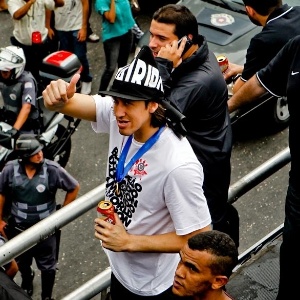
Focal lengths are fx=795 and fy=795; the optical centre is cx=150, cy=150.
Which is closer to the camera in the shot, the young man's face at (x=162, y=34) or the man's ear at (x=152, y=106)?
the man's ear at (x=152, y=106)

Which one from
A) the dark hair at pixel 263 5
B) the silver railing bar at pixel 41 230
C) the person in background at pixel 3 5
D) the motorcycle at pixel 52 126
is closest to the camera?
the silver railing bar at pixel 41 230

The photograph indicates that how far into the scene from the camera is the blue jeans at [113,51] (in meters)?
9.64

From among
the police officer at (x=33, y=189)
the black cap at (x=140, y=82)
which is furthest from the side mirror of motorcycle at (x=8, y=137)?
the black cap at (x=140, y=82)

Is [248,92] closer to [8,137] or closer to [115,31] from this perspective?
[8,137]

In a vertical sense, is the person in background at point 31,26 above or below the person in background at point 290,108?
below

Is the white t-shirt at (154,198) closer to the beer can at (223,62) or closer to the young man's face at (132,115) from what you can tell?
the young man's face at (132,115)

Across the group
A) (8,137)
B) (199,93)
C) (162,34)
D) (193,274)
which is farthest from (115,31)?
(193,274)

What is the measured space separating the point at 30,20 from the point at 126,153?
6163 millimetres

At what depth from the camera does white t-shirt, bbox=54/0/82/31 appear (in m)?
9.77

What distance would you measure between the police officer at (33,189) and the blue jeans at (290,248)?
9.26ft

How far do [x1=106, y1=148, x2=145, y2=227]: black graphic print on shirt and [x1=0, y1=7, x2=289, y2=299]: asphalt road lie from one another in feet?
11.5

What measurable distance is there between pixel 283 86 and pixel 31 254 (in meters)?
3.15

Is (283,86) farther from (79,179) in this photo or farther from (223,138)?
(79,179)

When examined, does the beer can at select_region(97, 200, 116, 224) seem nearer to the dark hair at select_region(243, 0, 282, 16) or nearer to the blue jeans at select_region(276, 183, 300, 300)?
the blue jeans at select_region(276, 183, 300, 300)
